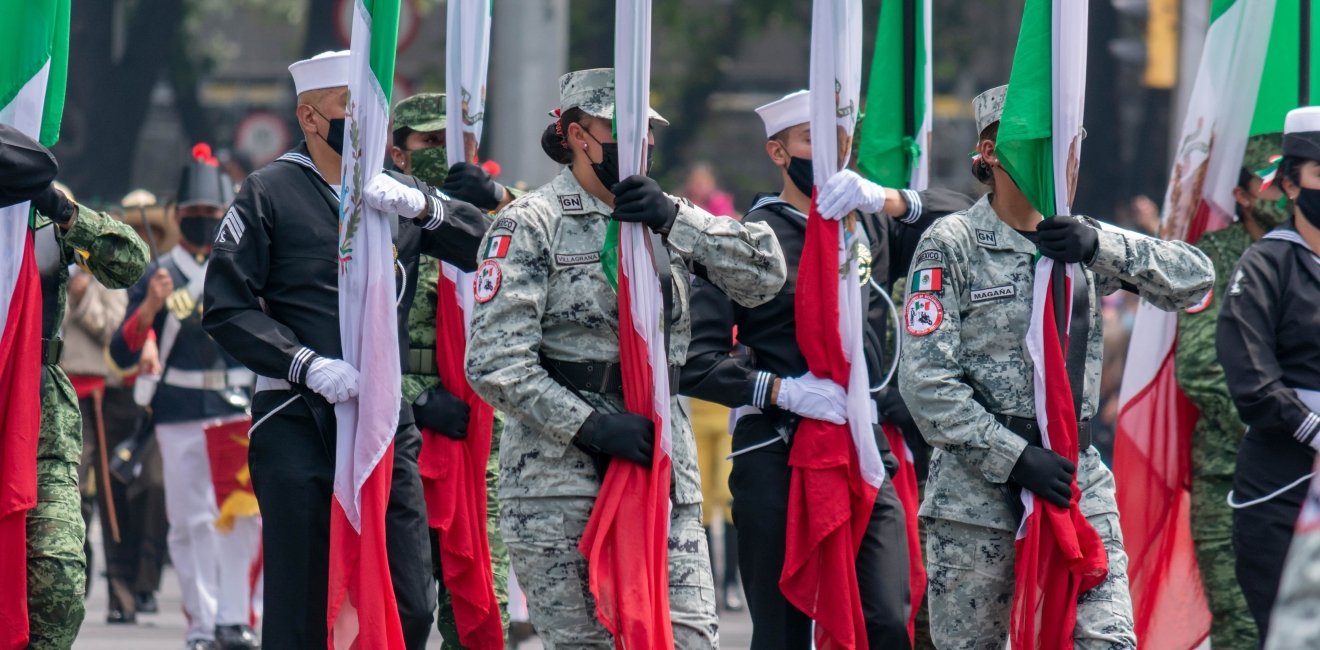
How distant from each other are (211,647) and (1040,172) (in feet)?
17.3

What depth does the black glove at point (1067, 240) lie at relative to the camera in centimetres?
618

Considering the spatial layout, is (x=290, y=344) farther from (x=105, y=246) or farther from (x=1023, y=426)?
(x=1023, y=426)

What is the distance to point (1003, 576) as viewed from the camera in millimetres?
6258

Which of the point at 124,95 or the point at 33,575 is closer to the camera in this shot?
the point at 33,575

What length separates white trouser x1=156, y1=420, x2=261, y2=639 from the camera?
33.3 ft

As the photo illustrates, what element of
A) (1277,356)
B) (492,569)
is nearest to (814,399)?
(1277,356)

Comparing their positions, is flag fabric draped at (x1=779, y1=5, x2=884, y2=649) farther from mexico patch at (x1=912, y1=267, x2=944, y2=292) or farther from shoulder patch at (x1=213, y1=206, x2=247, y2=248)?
shoulder patch at (x1=213, y1=206, x2=247, y2=248)

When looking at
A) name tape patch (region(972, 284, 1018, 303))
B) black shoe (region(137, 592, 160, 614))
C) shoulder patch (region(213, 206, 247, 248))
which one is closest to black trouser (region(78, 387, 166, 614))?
black shoe (region(137, 592, 160, 614))

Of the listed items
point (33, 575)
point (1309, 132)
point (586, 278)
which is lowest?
point (33, 575)

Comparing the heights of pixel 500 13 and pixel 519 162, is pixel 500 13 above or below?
above

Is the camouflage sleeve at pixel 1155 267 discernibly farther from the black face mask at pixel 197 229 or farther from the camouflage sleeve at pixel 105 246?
the black face mask at pixel 197 229

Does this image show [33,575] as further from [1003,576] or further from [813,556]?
[1003,576]

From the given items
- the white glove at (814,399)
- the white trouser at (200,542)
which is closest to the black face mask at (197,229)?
the white trouser at (200,542)

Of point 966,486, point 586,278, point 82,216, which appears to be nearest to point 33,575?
point 82,216
